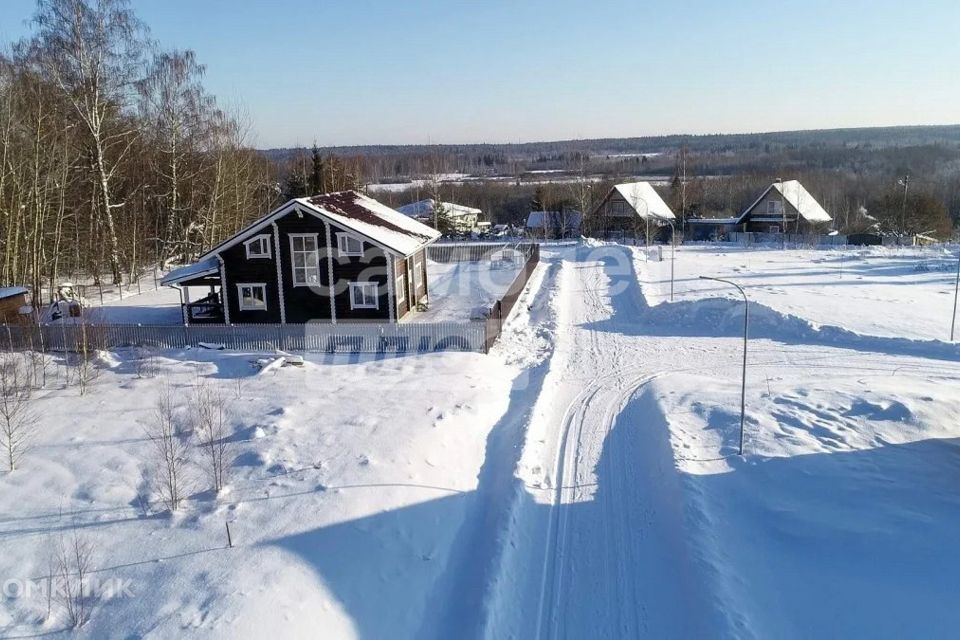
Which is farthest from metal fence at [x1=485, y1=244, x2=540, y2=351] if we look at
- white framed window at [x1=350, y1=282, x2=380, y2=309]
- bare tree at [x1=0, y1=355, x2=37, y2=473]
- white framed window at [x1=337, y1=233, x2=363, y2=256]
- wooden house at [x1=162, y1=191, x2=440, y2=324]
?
bare tree at [x1=0, y1=355, x2=37, y2=473]

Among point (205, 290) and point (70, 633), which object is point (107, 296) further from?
point (70, 633)

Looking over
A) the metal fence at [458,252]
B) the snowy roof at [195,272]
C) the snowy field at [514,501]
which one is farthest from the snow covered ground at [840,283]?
the snowy roof at [195,272]

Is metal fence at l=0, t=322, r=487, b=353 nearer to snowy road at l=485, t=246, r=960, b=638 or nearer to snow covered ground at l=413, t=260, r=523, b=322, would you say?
snowy road at l=485, t=246, r=960, b=638

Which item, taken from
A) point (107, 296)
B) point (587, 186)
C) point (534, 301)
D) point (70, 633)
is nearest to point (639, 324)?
point (534, 301)

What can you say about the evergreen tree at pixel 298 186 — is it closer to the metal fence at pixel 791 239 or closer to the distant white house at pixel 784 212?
the metal fence at pixel 791 239

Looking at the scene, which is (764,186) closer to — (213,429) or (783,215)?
(783,215)
